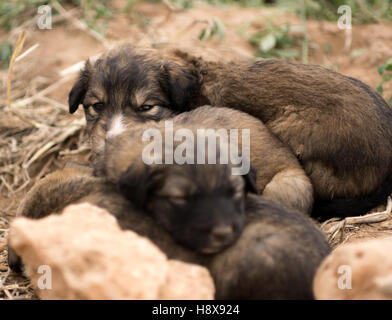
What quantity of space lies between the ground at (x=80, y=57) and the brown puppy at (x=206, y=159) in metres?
0.55

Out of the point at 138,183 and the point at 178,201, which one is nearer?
the point at 178,201

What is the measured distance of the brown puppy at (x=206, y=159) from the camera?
111 inches

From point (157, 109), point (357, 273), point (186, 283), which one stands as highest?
point (157, 109)

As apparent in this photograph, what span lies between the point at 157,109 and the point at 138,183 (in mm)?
1463

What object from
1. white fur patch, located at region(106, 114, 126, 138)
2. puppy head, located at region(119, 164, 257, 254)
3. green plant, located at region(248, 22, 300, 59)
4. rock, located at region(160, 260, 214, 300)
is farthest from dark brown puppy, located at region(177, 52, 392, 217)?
green plant, located at region(248, 22, 300, 59)

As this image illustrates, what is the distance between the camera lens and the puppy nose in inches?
104

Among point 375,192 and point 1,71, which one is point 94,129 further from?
point 1,71

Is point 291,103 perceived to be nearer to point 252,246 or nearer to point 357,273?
point 252,246

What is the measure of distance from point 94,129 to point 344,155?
2034mm

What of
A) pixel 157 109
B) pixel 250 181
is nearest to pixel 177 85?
pixel 157 109

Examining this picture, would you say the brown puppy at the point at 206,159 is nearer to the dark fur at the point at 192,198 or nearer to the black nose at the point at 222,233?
the dark fur at the point at 192,198

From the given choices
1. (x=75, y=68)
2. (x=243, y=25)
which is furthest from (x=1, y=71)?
(x=243, y=25)

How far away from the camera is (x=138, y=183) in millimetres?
2908

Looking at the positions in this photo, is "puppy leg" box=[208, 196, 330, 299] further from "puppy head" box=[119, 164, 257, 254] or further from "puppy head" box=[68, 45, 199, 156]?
"puppy head" box=[68, 45, 199, 156]
